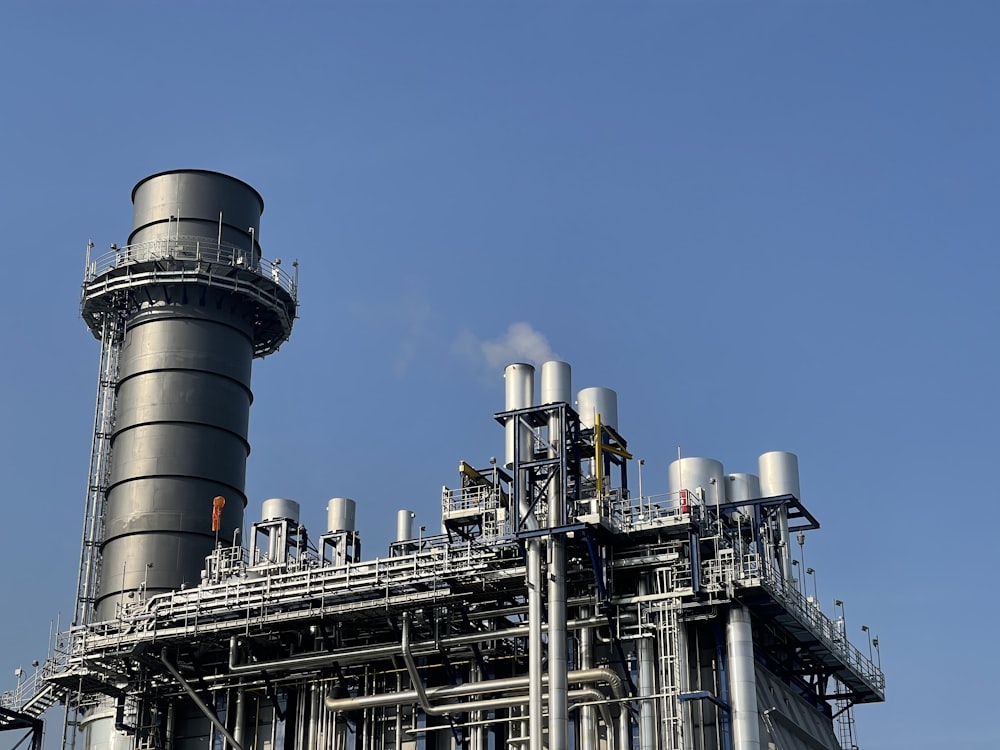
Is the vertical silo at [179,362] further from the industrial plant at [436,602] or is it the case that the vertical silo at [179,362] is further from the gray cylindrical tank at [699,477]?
the gray cylindrical tank at [699,477]

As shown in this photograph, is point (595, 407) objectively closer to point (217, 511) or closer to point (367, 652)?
point (367, 652)

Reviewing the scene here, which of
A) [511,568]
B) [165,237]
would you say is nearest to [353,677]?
[511,568]

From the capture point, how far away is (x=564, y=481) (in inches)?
1741

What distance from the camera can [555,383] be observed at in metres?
46.5

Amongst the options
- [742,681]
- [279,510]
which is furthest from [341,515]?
[742,681]

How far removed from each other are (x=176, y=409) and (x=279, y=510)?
6.79 metres

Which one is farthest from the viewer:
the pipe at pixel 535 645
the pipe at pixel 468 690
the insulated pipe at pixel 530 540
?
the pipe at pixel 468 690

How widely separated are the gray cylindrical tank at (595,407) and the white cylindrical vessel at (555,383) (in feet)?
2.89

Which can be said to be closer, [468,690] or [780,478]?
[468,690]

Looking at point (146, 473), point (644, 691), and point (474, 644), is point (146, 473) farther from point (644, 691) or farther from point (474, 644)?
point (644, 691)

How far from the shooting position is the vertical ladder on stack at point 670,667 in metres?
42.4

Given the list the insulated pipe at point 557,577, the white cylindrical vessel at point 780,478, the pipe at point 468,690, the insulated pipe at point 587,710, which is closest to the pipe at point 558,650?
the insulated pipe at point 557,577

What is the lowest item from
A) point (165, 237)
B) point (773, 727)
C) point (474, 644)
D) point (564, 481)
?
point (773, 727)

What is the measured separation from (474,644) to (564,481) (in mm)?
6552
